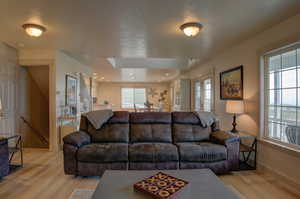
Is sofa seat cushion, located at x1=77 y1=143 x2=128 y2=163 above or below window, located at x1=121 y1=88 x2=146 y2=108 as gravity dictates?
below

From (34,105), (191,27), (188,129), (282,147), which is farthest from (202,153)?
(34,105)

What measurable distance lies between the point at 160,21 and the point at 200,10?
626mm

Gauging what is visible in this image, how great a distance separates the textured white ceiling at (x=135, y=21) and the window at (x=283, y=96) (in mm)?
616

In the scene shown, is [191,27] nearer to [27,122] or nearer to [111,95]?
[27,122]

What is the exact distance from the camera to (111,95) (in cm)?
1236

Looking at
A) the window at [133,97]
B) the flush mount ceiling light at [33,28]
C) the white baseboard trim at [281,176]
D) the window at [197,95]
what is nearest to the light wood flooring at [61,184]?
the white baseboard trim at [281,176]

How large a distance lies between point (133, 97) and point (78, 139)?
986 cm

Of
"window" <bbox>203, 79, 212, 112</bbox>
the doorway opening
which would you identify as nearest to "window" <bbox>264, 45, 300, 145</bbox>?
"window" <bbox>203, 79, 212, 112</bbox>

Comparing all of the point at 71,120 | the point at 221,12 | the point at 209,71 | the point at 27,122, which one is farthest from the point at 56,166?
the point at 209,71

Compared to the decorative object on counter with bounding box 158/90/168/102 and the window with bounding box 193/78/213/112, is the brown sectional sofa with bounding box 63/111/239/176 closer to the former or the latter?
the window with bounding box 193/78/213/112

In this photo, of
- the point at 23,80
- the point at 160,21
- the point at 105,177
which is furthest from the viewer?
the point at 23,80

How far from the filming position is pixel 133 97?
12.7m

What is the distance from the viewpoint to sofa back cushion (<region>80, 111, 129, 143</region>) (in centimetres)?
322

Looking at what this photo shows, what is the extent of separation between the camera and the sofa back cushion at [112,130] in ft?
10.6
